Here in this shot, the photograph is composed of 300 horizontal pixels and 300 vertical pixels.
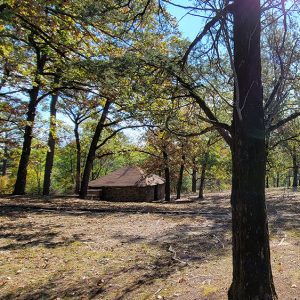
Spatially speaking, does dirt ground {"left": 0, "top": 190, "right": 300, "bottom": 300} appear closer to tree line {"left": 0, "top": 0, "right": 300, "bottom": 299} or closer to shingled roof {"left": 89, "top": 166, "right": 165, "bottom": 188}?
tree line {"left": 0, "top": 0, "right": 300, "bottom": 299}

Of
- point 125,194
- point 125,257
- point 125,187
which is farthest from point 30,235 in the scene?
point 125,194

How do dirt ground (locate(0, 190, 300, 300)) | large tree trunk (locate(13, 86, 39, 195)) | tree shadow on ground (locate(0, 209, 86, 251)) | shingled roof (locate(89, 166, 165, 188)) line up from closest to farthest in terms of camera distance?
dirt ground (locate(0, 190, 300, 300))
tree shadow on ground (locate(0, 209, 86, 251))
large tree trunk (locate(13, 86, 39, 195))
shingled roof (locate(89, 166, 165, 188))

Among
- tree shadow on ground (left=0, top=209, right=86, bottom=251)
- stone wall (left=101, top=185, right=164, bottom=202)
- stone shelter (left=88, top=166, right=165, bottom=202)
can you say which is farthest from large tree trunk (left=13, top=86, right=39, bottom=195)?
stone wall (left=101, top=185, right=164, bottom=202)

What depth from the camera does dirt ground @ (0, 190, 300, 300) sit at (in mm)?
4688

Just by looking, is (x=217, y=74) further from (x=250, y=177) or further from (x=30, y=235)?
(x=30, y=235)

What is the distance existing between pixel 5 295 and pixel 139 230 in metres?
4.49

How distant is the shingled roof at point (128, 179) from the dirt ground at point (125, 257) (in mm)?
19422

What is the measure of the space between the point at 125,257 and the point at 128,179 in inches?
968

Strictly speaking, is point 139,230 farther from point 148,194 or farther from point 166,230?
point 148,194

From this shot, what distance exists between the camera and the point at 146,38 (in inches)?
274

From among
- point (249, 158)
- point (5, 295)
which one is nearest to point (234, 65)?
point (249, 158)

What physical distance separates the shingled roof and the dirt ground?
1942cm

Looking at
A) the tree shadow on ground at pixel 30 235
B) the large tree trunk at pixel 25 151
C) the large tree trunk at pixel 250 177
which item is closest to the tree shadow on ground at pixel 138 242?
the tree shadow on ground at pixel 30 235

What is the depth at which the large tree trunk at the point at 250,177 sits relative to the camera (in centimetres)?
350
